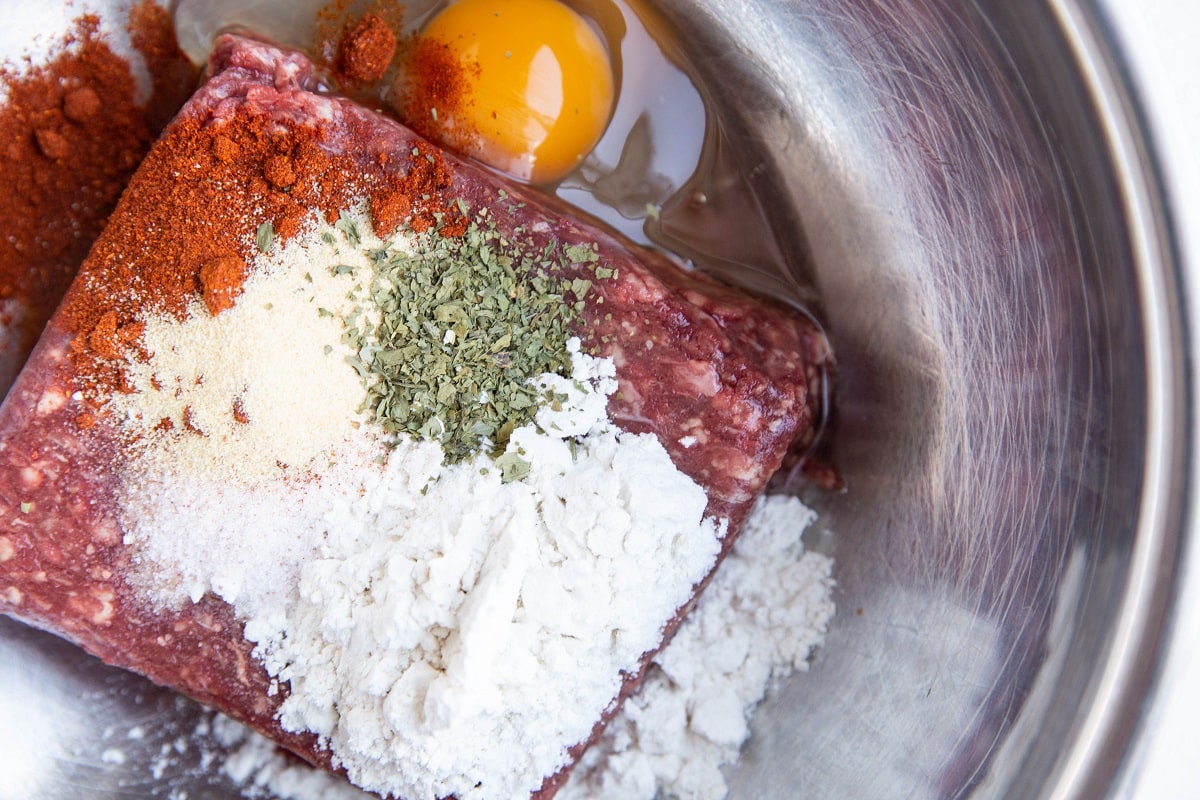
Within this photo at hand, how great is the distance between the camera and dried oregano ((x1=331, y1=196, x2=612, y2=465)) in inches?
87.3

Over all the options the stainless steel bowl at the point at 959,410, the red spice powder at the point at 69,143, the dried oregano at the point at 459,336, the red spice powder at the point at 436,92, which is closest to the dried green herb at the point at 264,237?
the dried oregano at the point at 459,336

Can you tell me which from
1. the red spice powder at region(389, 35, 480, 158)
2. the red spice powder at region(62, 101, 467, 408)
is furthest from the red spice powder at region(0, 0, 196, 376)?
the red spice powder at region(389, 35, 480, 158)

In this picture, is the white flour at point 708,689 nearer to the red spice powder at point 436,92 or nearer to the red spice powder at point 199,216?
the red spice powder at point 199,216

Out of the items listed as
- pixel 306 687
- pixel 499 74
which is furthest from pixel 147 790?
pixel 499 74

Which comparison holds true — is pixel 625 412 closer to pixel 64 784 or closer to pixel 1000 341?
pixel 1000 341

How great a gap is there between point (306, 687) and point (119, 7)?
7.57ft

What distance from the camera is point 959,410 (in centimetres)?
249

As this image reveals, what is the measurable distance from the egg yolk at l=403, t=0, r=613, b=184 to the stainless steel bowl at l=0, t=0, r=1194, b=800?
0.43 metres

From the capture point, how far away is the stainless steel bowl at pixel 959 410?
1.91 m

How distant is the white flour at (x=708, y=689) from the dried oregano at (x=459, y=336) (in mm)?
881

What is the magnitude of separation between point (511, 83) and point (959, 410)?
172 cm

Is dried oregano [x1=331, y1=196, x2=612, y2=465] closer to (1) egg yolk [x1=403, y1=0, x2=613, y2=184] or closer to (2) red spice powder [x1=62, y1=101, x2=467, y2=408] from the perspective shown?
(2) red spice powder [x1=62, y1=101, x2=467, y2=408]

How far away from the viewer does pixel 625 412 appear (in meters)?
2.31

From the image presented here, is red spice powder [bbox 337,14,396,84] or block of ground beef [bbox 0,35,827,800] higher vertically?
red spice powder [bbox 337,14,396,84]
